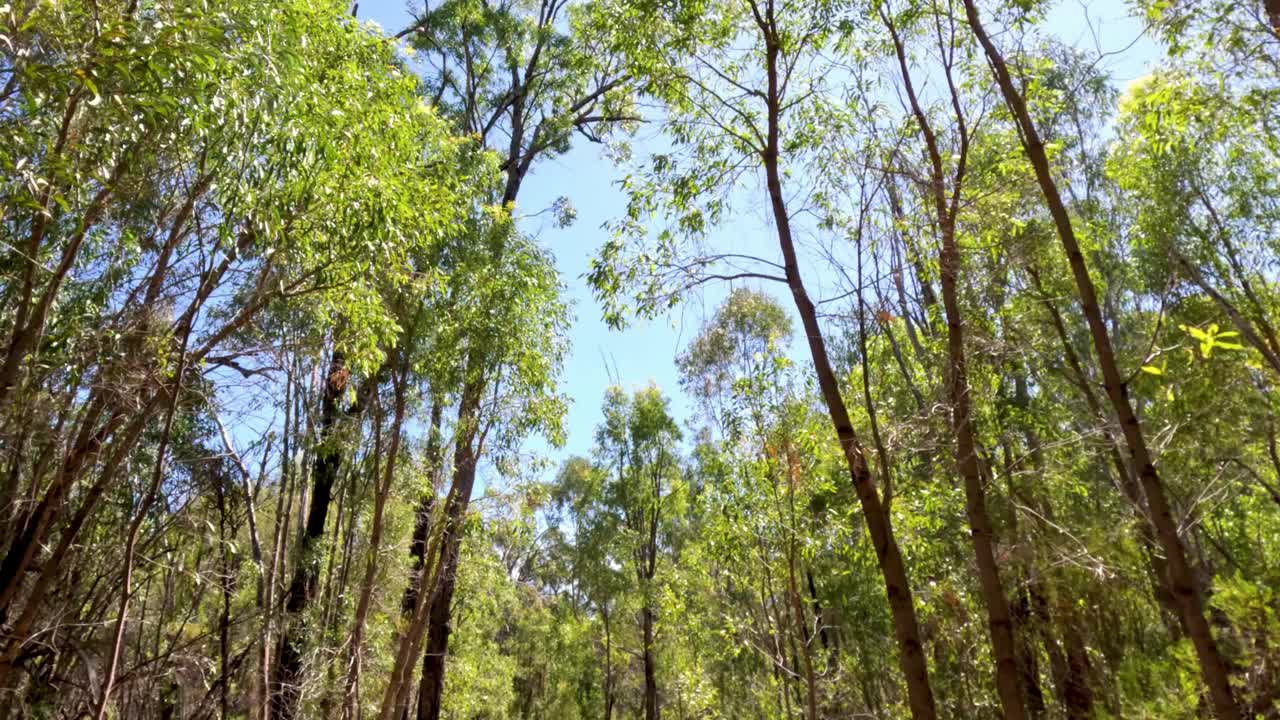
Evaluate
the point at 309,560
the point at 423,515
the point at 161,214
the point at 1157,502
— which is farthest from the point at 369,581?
the point at 1157,502

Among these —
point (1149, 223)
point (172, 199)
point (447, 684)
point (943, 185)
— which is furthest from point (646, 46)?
point (447, 684)

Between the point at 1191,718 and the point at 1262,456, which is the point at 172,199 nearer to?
the point at 1191,718

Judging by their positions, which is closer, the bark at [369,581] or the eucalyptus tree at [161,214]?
the eucalyptus tree at [161,214]

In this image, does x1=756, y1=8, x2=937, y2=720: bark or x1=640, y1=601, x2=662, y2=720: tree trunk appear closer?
x1=756, y1=8, x2=937, y2=720: bark

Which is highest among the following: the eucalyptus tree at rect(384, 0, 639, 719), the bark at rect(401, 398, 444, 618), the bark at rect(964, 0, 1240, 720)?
the eucalyptus tree at rect(384, 0, 639, 719)

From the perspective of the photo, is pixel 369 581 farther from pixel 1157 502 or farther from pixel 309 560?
pixel 1157 502

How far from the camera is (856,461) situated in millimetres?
3043

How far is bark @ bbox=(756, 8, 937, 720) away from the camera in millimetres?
2803

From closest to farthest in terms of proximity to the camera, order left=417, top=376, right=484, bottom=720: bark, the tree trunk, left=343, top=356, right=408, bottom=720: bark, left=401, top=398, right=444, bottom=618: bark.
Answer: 1. left=343, top=356, right=408, bottom=720: bark
2. left=417, top=376, right=484, bottom=720: bark
3. left=401, top=398, right=444, bottom=618: bark
4. the tree trunk

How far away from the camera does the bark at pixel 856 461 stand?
2.80 meters

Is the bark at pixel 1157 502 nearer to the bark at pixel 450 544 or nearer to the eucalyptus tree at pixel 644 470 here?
the bark at pixel 450 544

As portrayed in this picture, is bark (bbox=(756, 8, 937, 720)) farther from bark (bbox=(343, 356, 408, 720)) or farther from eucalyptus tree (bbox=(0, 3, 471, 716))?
bark (bbox=(343, 356, 408, 720))

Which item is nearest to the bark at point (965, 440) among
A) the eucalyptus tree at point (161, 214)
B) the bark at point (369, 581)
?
the eucalyptus tree at point (161, 214)

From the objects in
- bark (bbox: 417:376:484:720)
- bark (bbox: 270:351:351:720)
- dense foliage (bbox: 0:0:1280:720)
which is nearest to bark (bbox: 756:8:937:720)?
dense foliage (bbox: 0:0:1280:720)
